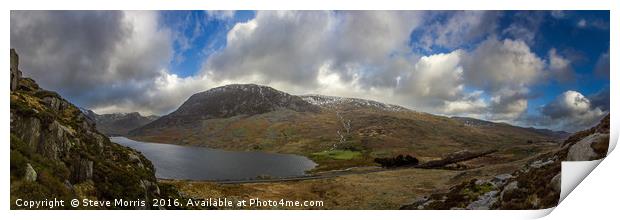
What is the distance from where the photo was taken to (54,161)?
14797 mm

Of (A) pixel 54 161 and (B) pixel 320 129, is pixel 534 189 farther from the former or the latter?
(B) pixel 320 129

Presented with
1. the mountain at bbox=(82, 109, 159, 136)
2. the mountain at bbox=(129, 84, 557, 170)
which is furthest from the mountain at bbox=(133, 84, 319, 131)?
the mountain at bbox=(82, 109, 159, 136)

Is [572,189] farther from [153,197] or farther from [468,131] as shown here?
[468,131]

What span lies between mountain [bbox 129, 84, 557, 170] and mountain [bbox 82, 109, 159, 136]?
259 inches

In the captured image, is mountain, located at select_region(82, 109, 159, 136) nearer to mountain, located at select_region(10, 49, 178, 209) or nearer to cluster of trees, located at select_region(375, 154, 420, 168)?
mountain, located at select_region(10, 49, 178, 209)

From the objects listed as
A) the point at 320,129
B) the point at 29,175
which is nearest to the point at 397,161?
the point at 320,129

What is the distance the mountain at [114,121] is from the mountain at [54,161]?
4.98 m

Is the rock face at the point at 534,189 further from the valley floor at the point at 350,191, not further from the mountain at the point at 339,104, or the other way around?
the mountain at the point at 339,104

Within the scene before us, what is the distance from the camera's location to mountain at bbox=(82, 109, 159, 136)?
26.4 metres

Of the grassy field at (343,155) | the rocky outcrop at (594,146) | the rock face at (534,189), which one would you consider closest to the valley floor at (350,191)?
the rock face at (534,189)

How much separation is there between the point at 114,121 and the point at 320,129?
39.0 metres

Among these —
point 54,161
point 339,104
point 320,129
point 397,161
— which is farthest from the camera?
point 339,104

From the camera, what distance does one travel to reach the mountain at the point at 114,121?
26.4 metres
